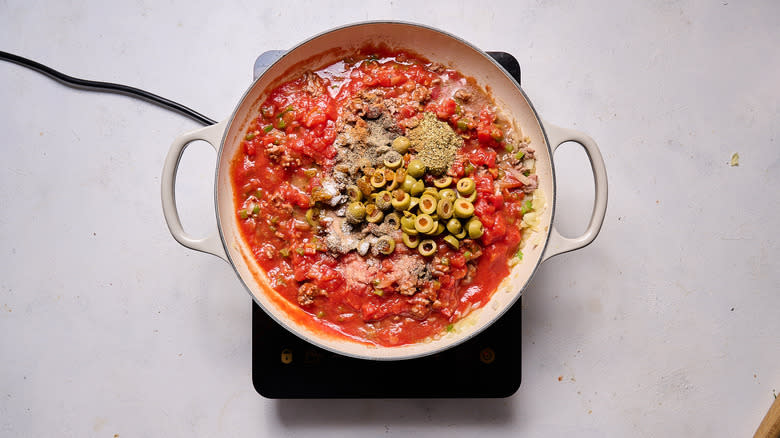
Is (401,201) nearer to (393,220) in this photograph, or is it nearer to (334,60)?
(393,220)

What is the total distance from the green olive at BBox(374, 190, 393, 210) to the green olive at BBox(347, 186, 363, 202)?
9 centimetres

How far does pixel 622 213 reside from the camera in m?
3.60

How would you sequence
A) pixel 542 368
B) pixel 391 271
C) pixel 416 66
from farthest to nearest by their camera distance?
pixel 542 368, pixel 416 66, pixel 391 271

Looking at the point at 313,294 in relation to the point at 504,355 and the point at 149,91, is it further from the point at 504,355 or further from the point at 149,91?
the point at 149,91

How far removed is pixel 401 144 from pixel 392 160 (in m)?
0.10

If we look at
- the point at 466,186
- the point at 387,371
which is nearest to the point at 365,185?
the point at 466,186

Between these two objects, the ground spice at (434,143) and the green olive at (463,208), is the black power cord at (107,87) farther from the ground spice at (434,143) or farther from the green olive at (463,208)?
the green olive at (463,208)

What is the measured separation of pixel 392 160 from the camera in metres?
2.96

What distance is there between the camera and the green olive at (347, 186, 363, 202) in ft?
9.61

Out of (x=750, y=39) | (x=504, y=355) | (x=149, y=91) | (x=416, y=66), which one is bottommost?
(x=504, y=355)

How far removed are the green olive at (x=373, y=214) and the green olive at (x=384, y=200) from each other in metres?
0.03

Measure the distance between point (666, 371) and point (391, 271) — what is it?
1.97m

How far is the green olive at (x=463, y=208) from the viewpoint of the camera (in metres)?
2.83

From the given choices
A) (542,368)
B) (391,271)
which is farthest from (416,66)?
(542,368)
